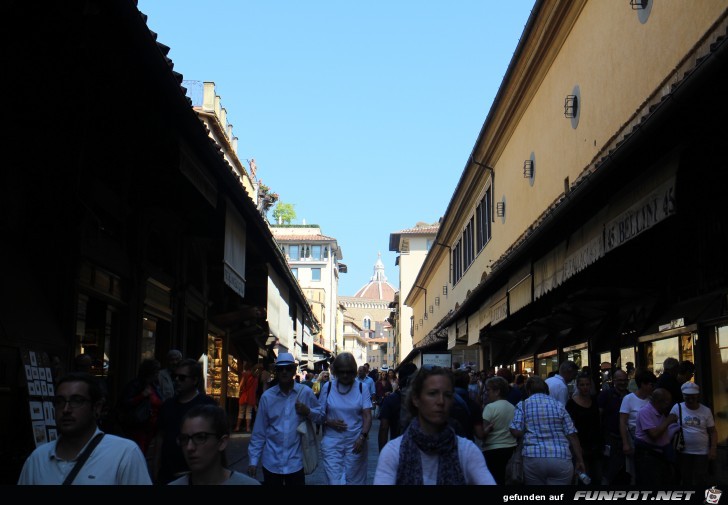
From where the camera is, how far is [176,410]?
23.2ft

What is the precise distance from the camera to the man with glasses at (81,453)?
12.8ft

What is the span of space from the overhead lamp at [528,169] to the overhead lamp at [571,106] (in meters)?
4.29

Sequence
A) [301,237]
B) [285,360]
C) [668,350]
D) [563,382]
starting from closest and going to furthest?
[285,360]
[563,382]
[668,350]
[301,237]

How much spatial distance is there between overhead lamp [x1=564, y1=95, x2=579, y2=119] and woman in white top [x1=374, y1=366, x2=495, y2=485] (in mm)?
14947

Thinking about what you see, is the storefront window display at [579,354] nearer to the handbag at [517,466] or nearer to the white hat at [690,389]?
the white hat at [690,389]

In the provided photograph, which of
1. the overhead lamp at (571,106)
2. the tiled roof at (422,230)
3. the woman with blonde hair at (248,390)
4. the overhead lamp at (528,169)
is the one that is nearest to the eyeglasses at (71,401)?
the overhead lamp at (571,106)

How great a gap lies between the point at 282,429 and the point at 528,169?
53.9 feet

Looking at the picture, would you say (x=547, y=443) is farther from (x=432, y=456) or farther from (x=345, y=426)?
(x=432, y=456)

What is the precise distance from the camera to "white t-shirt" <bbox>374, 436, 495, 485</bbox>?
12.7 feet

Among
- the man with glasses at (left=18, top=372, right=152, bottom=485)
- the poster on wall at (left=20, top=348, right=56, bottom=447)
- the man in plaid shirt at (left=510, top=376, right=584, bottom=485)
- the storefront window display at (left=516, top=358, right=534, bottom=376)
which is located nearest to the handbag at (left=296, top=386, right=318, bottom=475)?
the man in plaid shirt at (left=510, top=376, right=584, bottom=485)

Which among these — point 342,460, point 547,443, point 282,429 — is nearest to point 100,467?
point 282,429

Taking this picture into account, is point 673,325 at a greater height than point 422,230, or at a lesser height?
lesser

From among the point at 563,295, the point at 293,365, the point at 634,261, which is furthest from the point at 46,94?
the point at 563,295

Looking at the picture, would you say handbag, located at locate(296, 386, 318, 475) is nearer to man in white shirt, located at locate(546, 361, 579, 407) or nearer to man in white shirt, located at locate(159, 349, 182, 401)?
man in white shirt, located at locate(159, 349, 182, 401)
